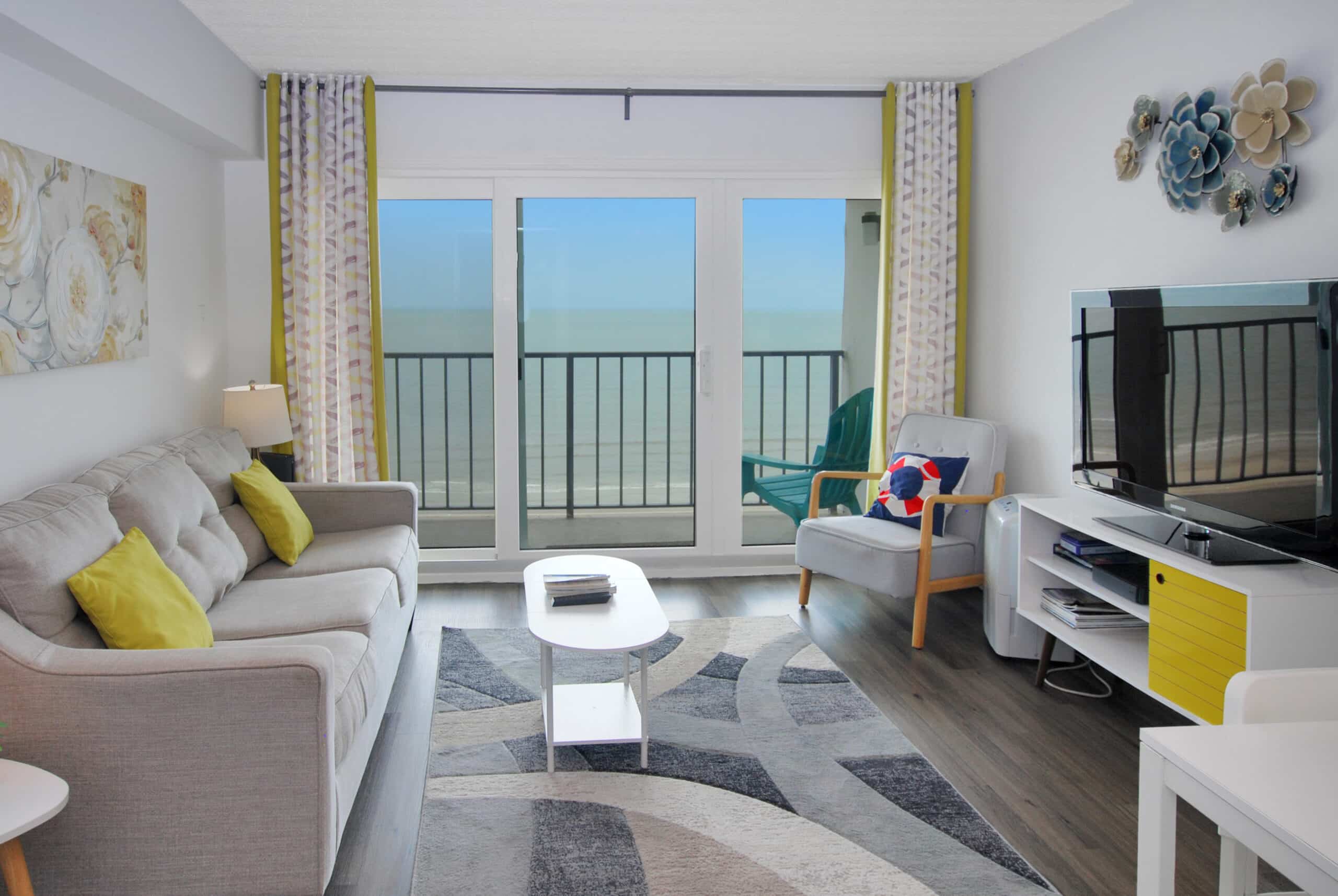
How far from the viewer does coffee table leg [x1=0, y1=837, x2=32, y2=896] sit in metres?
1.92

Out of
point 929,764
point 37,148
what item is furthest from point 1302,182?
point 37,148

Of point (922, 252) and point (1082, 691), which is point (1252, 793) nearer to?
point (1082, 691)

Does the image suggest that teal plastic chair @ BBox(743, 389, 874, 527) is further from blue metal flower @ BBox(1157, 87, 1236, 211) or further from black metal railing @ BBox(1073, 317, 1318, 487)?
black metal railing @ BBox(1073, 317, 1318, 487)

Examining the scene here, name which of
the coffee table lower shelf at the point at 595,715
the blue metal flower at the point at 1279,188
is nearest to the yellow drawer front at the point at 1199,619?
the blue metal flower at the point at 1279,188

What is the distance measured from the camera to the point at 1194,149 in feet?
11.0

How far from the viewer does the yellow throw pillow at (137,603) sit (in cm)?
242

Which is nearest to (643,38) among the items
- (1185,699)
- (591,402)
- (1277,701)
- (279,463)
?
(591,402)

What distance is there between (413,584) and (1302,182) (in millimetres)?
3386

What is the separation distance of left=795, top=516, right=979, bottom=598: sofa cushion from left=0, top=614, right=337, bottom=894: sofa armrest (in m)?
2.56

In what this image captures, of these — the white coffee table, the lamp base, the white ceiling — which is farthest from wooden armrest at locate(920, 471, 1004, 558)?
the lamp base

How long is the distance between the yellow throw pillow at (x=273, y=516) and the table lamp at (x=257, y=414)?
46 centimetres

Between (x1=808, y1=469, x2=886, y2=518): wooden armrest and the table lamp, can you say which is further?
(x1=808, y1=469, x2=886, y2=518): wooden armrest

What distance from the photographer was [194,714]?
2.17 meters

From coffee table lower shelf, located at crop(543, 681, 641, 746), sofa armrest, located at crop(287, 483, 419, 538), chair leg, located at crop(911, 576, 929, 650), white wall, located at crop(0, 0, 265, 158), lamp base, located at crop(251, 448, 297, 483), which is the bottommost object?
coffee table lower shelf, located at crop(543, 681, 641, 746)
